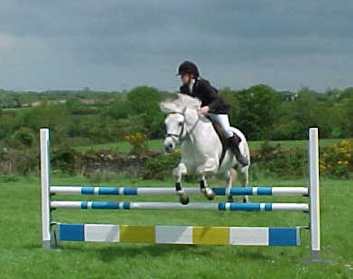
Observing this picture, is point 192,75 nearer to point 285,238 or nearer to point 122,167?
point 285,238

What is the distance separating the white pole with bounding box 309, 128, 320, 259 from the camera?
6.95 meters

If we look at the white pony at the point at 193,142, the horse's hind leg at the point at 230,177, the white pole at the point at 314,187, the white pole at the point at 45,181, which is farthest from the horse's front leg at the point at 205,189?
the white pole at the point at 45,181

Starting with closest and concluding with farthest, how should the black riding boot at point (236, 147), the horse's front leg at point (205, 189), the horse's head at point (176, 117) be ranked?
the horse's head at point (176, 117)
the horse's front leg at point (205, 189)
the black riding boot at point (236, 147)

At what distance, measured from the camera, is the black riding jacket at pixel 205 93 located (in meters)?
7.35

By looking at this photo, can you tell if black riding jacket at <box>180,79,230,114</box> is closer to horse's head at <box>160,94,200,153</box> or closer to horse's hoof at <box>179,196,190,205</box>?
horse's head at <box>160,94,200,153</box>

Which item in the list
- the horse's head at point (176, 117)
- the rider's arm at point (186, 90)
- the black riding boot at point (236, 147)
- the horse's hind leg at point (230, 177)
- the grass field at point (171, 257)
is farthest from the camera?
the horse's hind leg at point (230, 177)

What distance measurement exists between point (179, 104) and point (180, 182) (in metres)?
0.76

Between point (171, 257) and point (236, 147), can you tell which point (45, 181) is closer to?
point (171, 257)

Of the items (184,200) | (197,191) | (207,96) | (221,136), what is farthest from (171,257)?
(207,96)

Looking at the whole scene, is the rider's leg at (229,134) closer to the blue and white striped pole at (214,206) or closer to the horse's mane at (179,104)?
the horse's mane at (179,104)

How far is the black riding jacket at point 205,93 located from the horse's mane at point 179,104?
15cm

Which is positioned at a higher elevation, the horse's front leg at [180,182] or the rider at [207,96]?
the rider at [207,96]

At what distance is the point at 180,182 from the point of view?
7.09 m

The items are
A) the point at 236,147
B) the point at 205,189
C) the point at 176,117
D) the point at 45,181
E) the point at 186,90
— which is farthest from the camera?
the point at 236,147
